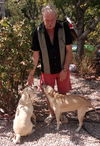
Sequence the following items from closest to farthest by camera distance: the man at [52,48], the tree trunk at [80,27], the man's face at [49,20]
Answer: the man's face at [49,20] → the man at [52,48] → the tree trunk at [80,27]

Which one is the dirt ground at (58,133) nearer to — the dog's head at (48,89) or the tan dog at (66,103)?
the tan dog at (66,103)

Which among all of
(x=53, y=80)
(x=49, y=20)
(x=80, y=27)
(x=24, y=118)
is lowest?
(x=24, y=118)

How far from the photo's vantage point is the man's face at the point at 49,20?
165 inches

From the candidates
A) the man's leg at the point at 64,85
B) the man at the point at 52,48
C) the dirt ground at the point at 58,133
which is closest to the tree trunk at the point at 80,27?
the dirt ground at the point at 58,133

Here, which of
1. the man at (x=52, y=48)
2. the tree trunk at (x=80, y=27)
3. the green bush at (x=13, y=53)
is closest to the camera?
the man at (x=52, y=48)

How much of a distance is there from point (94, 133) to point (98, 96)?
2.02 meters

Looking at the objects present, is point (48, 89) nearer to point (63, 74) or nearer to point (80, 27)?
point (63, 74)

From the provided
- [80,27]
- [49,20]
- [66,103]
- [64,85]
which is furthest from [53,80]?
[80,27]

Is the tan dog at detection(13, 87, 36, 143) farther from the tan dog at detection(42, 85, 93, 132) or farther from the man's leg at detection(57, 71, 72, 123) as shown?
the man's leg at detection(57, 71, 72, 123)

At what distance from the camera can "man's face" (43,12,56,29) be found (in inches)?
165

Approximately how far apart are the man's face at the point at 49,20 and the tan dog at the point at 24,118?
1.08 m

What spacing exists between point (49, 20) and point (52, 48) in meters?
0.50

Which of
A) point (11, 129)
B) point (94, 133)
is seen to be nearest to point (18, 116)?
point (11, 129)

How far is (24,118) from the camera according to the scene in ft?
→ 14.0
